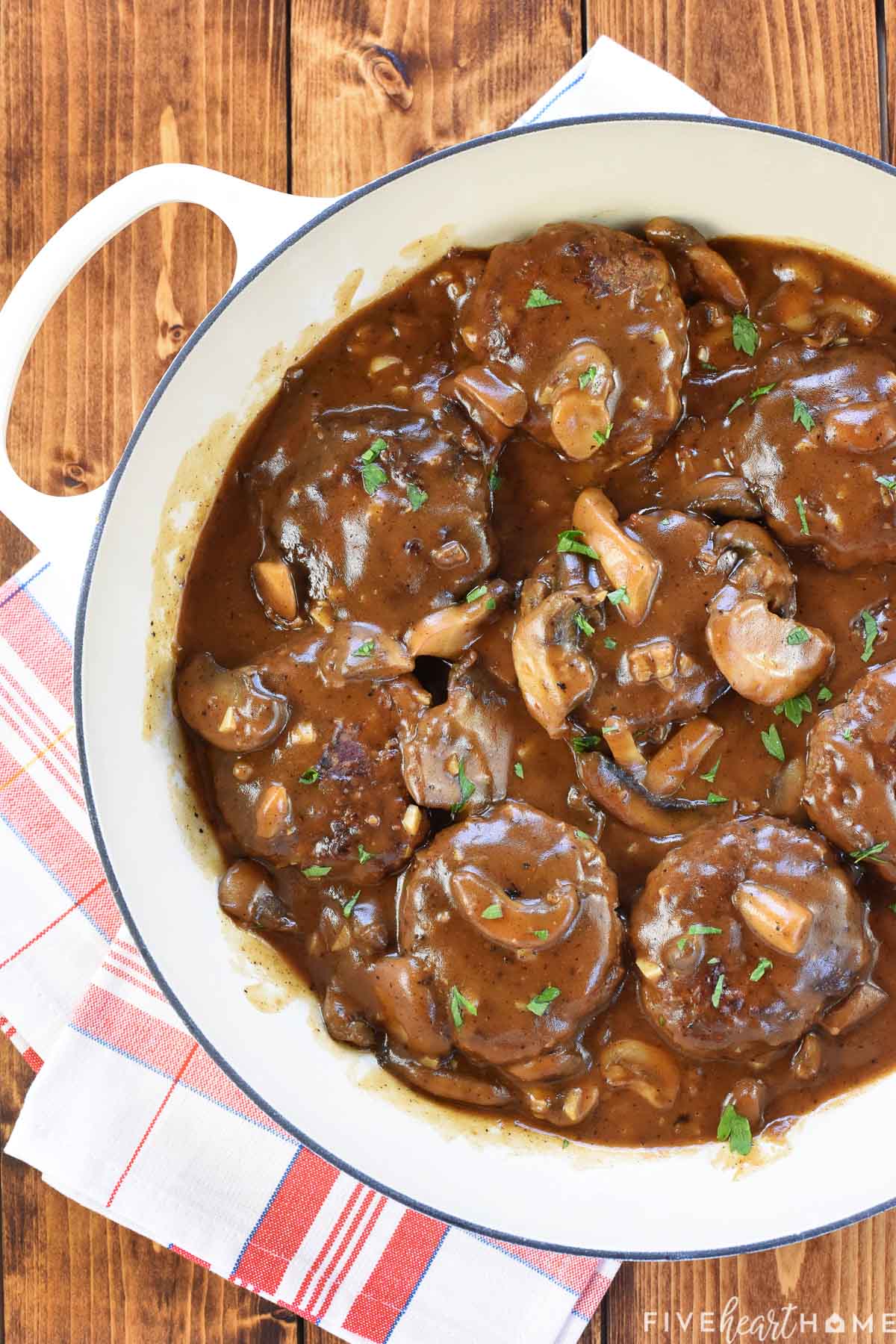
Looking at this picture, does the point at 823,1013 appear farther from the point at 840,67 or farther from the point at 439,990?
the point at 840,67

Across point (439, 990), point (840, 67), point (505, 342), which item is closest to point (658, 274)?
point (505, 342)

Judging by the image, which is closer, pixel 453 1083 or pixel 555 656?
pixel 555 656

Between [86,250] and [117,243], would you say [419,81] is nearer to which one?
[117,243]

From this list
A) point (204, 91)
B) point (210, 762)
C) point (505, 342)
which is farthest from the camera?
point (204, 91)

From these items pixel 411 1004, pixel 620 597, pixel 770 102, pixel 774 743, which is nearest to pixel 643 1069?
pixel 411 1004

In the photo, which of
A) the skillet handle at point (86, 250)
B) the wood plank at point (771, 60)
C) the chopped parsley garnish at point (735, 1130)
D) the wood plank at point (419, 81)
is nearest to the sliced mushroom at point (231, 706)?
the skillet handle at point (86, 250)
